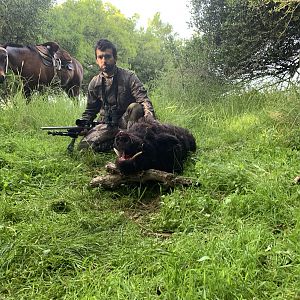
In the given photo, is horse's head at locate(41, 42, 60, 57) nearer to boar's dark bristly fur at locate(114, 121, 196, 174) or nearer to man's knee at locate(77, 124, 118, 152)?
man's knee at locate(77, 124, 118, 152)

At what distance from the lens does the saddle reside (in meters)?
8.38

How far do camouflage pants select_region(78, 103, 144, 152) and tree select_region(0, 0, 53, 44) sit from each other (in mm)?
8783

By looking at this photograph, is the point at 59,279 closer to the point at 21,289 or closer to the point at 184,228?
the point at 21,289

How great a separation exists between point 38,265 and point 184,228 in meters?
1.00

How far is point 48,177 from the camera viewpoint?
3750 mm

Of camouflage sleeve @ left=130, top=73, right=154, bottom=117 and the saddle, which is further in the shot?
the saddle

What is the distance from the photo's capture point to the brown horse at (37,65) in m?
7.48

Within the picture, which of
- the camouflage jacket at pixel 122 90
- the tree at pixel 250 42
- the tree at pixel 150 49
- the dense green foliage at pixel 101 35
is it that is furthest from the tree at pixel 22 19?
the camouflage jacket at pixel 122 90

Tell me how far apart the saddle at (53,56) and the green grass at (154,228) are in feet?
13.6

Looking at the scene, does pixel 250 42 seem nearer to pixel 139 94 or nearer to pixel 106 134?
pixel 139 94

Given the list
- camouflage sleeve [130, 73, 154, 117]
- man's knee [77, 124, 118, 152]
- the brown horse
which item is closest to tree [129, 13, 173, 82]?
the brown horse

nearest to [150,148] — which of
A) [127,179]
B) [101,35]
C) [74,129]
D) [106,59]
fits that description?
[127,179]

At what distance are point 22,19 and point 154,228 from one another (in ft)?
37.2

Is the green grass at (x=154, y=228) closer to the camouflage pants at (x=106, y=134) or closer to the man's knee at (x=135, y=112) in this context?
the camouflage pants at (x=106, y=134)
